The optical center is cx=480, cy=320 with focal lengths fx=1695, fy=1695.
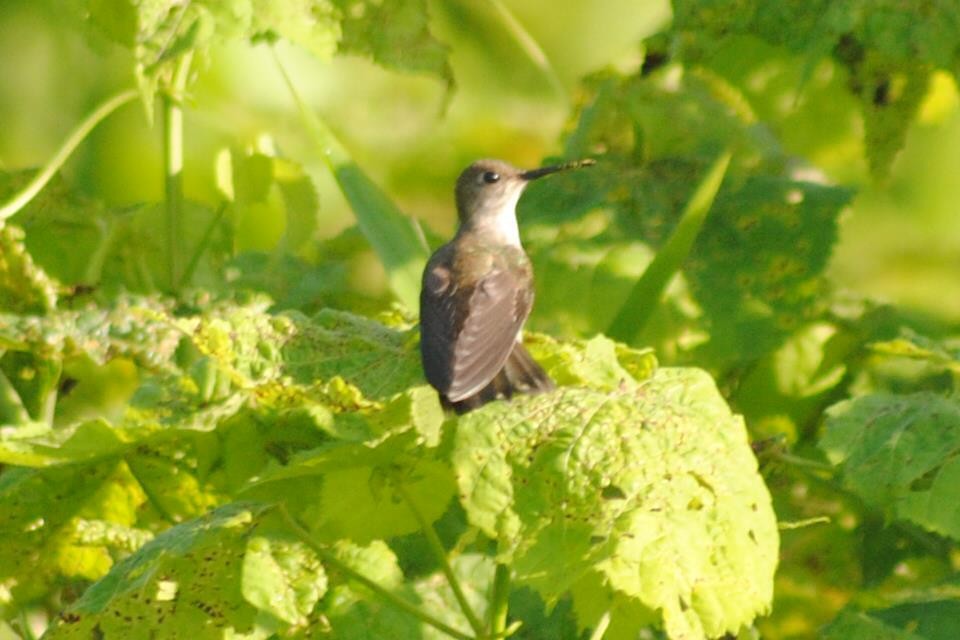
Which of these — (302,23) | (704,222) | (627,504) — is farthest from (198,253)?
(627,504)

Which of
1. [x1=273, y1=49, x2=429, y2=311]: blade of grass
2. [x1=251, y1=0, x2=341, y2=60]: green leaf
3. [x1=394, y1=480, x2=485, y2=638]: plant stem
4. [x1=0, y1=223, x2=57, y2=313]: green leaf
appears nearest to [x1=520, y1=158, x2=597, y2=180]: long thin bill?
[x1=273, y1=49, x2=429, y2=311]: blade of grass

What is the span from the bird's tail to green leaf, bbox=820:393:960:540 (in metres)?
0.40

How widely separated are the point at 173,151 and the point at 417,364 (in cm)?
56

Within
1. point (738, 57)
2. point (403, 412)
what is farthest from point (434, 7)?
point (403, 412)

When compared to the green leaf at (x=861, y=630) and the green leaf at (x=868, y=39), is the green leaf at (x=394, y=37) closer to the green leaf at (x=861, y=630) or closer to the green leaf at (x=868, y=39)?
the green leaf at (x=868, y=39)

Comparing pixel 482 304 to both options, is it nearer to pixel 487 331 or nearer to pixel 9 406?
pixel 487 331

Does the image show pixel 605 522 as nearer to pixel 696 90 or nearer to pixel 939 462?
pixel 939 462

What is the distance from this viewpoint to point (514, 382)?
2051 millimetres

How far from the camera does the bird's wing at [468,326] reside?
212cm

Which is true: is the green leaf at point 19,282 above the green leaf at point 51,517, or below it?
above

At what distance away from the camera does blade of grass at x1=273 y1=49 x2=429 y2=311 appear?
2.46 metres

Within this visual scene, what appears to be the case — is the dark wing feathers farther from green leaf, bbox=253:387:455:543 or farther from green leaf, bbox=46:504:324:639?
green leaf, bbox=46:504:324:639

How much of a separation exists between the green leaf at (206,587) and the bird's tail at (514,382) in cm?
33

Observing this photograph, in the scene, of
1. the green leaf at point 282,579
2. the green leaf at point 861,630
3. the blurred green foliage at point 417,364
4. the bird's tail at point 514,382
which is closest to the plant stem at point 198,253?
the blurred green foliage at point 417,364
